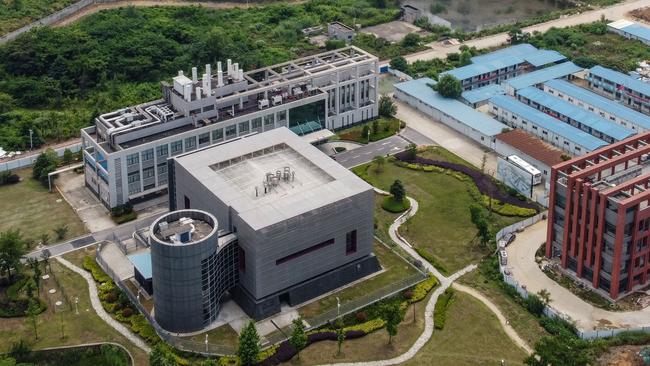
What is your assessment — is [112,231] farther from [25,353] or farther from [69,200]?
[25,353]

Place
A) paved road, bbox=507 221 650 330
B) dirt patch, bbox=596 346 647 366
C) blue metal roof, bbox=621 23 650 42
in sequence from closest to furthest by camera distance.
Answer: dirt patch, bbox=596 346 647 366, paved road, bbox=507 221 650 330, blue metal roof, bbox=621 23 650 42

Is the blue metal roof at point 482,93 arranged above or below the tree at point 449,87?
below

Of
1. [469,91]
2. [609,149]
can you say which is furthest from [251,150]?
[469,91]

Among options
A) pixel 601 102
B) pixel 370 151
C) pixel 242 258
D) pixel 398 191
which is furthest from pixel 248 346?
pixel 601 102

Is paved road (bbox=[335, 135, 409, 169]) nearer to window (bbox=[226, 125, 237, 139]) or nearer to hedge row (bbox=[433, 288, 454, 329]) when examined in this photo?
window (bbox=[226, 125, 237, 139])

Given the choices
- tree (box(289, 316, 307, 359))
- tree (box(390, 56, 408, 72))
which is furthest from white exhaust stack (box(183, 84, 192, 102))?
tree (box(390, 56, 408, 72))

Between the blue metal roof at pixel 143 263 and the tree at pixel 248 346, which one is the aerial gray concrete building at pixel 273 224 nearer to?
the blue metal roof at pixel 143 263

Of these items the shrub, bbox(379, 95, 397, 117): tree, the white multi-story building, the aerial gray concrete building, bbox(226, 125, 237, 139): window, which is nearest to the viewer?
the aerial gray concrete building

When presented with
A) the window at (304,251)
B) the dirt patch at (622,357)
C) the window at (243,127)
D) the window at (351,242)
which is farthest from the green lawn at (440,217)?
the dirt patch at (622,357)
